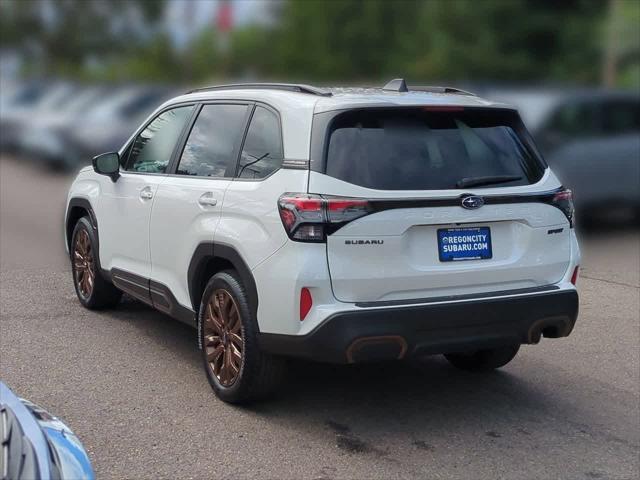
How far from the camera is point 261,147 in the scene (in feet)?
16.9

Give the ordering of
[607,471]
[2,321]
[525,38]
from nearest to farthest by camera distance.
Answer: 1. [607,471]
2. [2,321]
3. [525,38]

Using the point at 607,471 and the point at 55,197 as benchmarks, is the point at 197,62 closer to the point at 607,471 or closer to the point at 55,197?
the point at 55,197

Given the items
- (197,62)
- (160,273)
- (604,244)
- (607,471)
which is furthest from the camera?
(197,62)

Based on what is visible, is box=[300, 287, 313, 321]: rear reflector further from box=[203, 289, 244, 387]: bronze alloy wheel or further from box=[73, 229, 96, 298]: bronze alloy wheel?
box=[73, 229, 96, 298]: bronze alloy wheel

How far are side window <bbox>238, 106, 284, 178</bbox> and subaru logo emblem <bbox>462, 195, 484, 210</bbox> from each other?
3.17ft

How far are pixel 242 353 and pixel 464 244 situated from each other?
130 cm

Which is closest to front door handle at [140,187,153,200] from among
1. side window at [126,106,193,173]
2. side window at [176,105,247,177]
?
side window at [126,106,193,173]

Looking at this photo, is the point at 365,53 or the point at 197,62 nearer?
the point at 197,62

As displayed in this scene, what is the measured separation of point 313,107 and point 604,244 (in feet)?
24.7

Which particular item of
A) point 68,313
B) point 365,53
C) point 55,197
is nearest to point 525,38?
point 365,53

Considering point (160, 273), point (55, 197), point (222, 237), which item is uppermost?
point (222, 237)

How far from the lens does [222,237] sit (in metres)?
5.12

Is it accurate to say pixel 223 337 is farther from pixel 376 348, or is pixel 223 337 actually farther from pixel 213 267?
pixel 376 348

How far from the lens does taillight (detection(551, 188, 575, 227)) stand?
5.15 m
